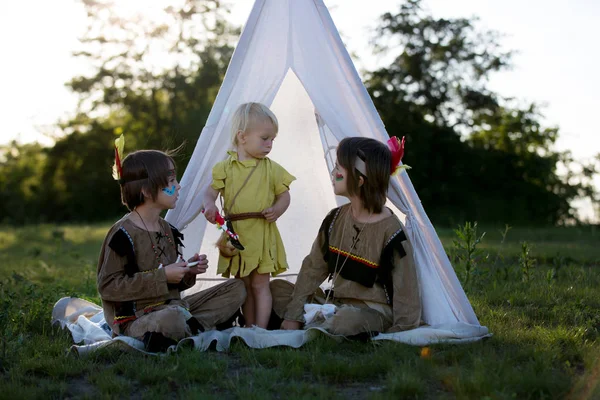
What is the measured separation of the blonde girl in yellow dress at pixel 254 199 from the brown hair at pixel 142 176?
38 cm

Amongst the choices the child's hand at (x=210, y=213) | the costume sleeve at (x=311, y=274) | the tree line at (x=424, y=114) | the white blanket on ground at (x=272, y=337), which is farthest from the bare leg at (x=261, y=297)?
the tree line at (x=424, y=114)

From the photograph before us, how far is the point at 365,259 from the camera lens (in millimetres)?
4234

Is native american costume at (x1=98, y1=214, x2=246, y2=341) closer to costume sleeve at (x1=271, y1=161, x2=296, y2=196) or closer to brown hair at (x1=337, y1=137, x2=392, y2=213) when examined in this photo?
costume sleeve at (x1=271, y1=161, x2=296, y2=196)

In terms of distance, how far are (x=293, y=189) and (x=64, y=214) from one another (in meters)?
20.0

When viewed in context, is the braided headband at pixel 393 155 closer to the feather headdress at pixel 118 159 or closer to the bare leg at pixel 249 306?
the bare leg at pixel 249 306

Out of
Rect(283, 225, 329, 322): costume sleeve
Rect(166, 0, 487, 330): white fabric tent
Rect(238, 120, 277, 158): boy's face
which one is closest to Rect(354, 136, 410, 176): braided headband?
Rect(166, 0, 487, 330): white fabric tent

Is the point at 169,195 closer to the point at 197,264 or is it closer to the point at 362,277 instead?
the point at 197,264

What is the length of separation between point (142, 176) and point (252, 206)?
2.32 feet

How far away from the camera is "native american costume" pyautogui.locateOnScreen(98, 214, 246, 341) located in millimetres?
3959

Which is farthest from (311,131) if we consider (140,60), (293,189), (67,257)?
(140,60)

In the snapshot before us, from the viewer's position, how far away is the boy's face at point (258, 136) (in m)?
4.48

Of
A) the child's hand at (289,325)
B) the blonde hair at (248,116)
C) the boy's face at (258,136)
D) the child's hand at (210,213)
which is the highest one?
the blonde hair at (248,116)

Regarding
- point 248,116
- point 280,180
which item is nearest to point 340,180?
A: point 280,180

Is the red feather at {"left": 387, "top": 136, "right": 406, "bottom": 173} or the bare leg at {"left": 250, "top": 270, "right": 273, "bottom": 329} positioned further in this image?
the bare leg at {"left": 250, "top": 270, "right": 273, "bottom": 329}
